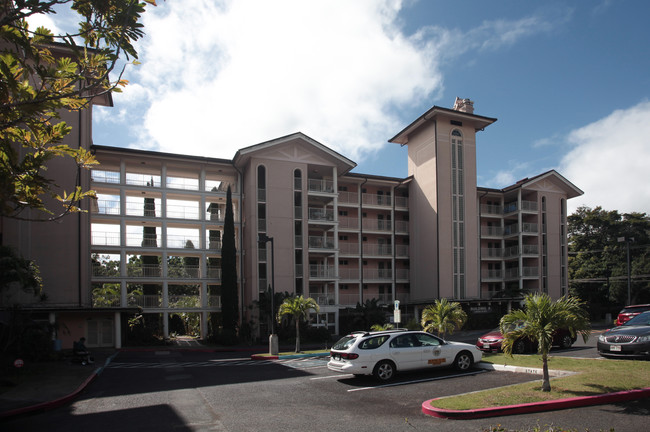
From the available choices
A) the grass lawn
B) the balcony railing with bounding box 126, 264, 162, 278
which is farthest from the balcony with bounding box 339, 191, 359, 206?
the grass lawn

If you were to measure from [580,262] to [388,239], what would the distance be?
26117 millimetres

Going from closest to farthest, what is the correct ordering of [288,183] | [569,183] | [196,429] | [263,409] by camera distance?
[196,429], [263,409], [288,183], [569,183]

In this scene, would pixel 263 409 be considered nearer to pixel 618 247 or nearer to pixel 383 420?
pixel 383 420

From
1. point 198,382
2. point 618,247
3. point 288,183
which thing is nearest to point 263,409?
point 198,382

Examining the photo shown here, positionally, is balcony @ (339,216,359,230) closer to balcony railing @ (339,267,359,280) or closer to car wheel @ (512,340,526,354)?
balcony railing @ (339,267,359,280)

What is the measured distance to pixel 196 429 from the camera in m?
8.76

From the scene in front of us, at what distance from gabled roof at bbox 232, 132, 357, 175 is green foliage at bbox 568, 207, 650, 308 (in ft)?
93.4

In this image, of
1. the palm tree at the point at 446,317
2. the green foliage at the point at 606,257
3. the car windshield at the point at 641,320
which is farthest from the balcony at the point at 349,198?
the car windshield at the point at 641,320

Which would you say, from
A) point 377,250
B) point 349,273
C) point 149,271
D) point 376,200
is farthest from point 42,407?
Result: point 376,200

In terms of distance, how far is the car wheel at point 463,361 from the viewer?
14289 mm

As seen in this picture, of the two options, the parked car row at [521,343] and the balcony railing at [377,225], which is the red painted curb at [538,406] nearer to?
the parked car row at [521,343]

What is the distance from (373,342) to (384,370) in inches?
32.6

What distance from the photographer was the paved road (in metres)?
8.58

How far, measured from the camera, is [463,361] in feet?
47.0
